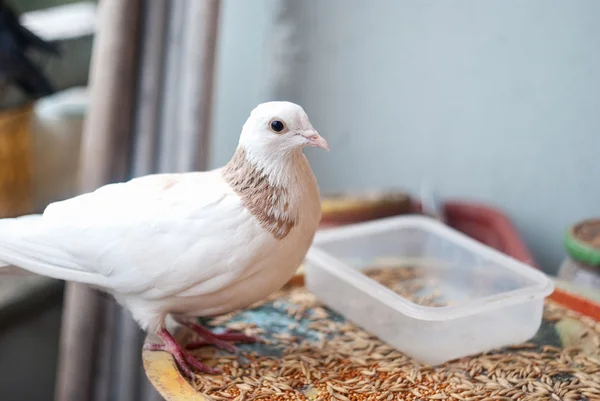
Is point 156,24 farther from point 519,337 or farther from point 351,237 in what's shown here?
point 519,337

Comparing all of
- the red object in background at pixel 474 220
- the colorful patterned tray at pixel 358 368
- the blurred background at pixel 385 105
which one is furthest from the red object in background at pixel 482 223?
the colorful patterned tray at pixel 358 368

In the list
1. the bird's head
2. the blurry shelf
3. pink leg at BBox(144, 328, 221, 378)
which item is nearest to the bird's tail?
pink leg at BBox(144, 328, 221, 378)

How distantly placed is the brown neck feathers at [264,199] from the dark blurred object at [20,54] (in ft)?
2.94

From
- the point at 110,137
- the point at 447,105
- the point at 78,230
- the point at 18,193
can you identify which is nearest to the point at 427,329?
the point at 78,230

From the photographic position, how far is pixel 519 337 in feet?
3.77

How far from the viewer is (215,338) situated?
3.63 feet

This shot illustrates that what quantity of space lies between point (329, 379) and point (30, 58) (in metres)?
1.18

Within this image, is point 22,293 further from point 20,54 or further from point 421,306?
point 421,306

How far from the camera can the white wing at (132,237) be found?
0.95 metres

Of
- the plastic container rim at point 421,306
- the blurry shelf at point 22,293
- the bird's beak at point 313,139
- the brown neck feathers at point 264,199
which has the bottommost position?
the blurry shelf at point 22,293

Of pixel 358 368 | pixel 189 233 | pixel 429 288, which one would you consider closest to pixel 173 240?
pixel 189 233

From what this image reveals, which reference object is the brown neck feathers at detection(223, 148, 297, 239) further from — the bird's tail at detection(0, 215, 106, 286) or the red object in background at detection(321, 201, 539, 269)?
the red object in background at detection(321, 201, 539, 269)

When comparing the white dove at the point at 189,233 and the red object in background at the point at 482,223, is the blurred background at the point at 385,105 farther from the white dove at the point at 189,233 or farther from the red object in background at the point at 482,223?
the white dove at the point at 189,233

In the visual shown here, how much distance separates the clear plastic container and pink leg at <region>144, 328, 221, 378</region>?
278 mm
